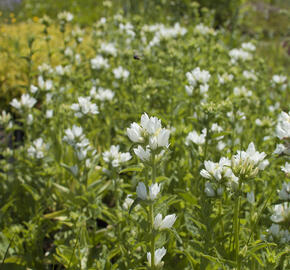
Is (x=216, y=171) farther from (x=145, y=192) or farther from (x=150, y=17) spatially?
(x=150, y=17)

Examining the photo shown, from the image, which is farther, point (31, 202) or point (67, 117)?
point (67, 117)

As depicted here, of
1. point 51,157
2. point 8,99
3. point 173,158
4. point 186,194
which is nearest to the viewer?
point 186,194

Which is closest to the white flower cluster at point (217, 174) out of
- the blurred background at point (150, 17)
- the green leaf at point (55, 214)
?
the green leaf at point (55, 214)

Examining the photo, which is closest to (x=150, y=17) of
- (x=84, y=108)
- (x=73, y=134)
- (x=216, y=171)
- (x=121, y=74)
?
(x=121, y=74)

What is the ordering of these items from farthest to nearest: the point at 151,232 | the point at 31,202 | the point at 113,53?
the point at 113,53 → the point at 31,202 → the point at 151,232

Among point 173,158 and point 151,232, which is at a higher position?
point 151,232

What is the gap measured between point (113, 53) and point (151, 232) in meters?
2.85

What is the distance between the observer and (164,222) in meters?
1.41

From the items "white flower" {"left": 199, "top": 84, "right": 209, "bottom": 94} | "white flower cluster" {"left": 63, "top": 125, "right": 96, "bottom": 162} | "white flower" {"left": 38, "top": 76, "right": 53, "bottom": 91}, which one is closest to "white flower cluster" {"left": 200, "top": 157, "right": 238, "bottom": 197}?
"white flower cluster" {"left": 63, "top": 125, "right": 96, "bottom": 162}

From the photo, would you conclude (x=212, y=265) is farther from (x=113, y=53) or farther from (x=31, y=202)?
(x=113, y=53)

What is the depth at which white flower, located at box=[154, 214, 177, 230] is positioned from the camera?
4.60 feet

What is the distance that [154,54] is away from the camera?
4.29m

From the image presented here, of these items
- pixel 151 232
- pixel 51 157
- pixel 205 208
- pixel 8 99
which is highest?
pixel 151 232

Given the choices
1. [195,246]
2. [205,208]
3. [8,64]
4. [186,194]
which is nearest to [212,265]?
[195,246]
